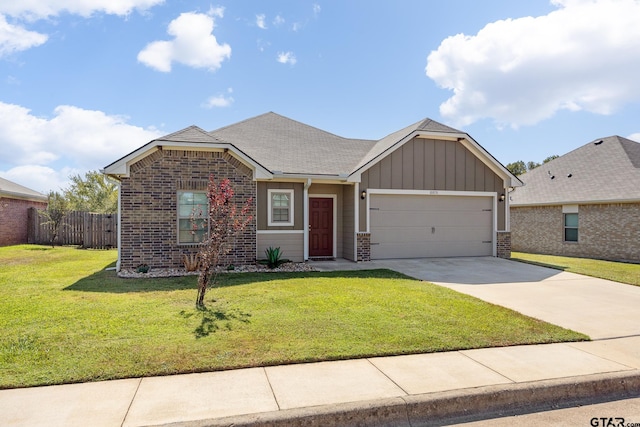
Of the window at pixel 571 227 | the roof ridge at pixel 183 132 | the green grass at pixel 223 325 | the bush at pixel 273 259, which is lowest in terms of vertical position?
the green grass at pixel 223 325

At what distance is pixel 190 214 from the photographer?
36.1 ft

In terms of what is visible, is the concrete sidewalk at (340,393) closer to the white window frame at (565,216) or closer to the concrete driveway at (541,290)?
the concrete driveway at (541,290)

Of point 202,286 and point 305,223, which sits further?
point 305,223

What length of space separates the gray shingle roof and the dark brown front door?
4.35 feet

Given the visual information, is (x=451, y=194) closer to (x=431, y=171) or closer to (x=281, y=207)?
(x=431, y=171)

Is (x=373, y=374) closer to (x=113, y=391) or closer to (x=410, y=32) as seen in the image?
(x=113, y=391)

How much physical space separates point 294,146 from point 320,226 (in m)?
3.41

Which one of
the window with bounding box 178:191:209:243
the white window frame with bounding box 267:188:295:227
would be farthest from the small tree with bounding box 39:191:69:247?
the white window frame with bounding box 267:188:295:227

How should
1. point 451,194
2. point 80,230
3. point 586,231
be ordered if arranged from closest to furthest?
point 451,194, point 586,231, point 80,230

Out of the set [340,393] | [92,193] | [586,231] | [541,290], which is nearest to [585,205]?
[586,231]

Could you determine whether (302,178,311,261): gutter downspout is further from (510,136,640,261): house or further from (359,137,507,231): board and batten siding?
(510,136,640,261): house

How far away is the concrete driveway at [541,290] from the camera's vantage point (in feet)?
20.7

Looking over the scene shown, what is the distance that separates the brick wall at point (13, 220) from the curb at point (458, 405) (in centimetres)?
2024

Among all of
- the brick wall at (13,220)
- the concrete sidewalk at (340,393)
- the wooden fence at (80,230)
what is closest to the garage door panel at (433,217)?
the concrete sidewalk at (340,393)
